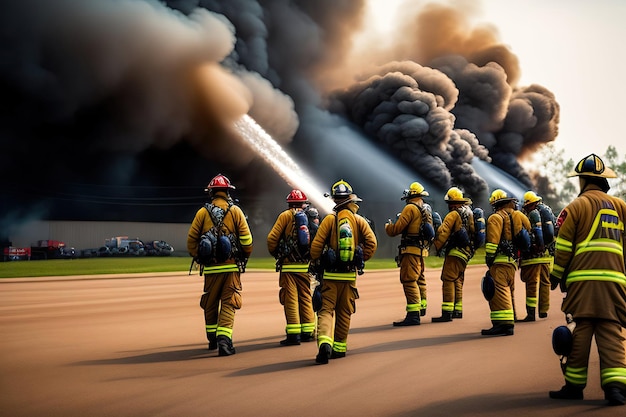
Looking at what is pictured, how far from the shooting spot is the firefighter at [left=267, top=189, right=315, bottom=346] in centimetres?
939

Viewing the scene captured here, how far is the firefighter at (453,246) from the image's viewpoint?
11320 mm

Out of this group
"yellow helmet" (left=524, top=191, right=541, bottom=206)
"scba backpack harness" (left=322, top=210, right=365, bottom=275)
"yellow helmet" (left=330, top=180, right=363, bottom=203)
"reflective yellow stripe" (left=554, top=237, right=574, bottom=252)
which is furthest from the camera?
"yellow helmet" (left=524, top=191, right=541, bottom=206)

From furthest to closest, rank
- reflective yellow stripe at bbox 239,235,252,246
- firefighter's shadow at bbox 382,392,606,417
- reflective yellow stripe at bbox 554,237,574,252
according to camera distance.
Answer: reflective yellow stripe at bbox 239,235,252,246
reflective yellow stripe at bbox 554,237,574,252
firefighter's shadow at bbox 382,392,606,417

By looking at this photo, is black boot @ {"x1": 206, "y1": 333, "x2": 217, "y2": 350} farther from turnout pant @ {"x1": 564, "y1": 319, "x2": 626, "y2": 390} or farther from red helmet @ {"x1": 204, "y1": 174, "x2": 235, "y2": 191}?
turnout pant @ {"x1": 564, "y1": 319, "x2": 626, "y2": 390}

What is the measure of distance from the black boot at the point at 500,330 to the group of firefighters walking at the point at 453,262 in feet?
0.05

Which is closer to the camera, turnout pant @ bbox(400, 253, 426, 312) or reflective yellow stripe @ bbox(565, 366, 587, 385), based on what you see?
reflective yellow stripe @ bbox(565, 366, 587, 385)

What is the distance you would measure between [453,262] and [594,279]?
213 inches

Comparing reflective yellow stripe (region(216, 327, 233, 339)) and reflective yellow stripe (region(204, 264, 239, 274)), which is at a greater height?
reflective yellow stripe (region(204, 264, 239, 274))

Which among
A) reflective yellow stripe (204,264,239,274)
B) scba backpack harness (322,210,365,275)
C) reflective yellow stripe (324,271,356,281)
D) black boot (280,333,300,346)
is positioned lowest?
black boot (280,333,300,346)

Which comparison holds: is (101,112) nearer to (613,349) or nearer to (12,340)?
(12,340)

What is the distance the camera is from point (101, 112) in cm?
4156

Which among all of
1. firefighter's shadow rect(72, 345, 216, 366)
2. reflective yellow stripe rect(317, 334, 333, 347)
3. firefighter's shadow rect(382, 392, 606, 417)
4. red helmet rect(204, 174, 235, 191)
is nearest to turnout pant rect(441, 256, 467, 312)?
reflective yellow stripe rect(317, 334, 333, 347)

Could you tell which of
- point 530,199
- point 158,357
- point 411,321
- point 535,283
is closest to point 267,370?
point 158,357

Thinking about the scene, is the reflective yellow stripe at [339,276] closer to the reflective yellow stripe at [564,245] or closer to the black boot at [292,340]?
the black boot at [292,340]
